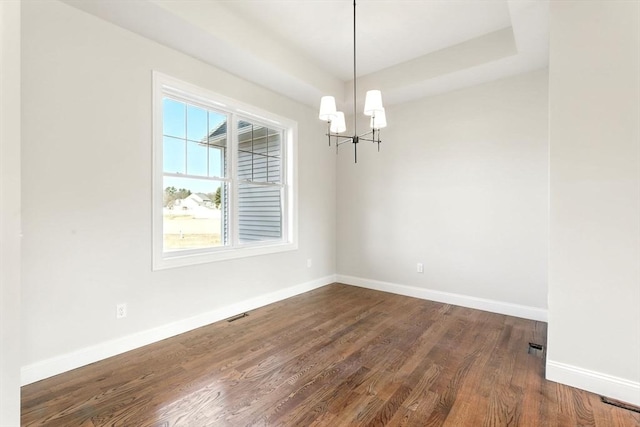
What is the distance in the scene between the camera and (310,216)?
4.52 m

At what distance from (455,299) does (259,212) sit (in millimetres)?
2809

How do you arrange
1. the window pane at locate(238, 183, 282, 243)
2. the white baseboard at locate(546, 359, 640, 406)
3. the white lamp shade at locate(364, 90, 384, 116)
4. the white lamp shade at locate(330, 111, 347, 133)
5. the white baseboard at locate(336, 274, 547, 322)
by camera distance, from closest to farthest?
the white baseboard at locate(546, 359, 640, 406) < the white lamp shade at locate(364, 90, 384, 116) < the white lamp shade at locate(330, 111, 347, 133) < the white baseboard at locate(336, 274, 547, 322) < the window pane at locate(238, 183, 282, 243)

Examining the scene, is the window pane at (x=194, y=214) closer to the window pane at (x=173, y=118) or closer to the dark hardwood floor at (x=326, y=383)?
the window pane at (x=173, y=118)

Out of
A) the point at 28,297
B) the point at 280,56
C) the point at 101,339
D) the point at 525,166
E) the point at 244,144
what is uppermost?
the point at 280,56

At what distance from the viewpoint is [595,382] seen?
6.54 feet

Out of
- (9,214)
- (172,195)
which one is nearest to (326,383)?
(9,214)

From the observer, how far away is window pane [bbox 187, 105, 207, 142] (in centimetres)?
317

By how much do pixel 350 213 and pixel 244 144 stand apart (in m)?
2.02

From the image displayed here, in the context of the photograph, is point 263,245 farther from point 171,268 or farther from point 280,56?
point 280,56

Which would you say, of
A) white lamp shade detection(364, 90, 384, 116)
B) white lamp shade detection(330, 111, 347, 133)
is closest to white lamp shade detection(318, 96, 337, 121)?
white lamp shade detection(330, 111, 347, 133)

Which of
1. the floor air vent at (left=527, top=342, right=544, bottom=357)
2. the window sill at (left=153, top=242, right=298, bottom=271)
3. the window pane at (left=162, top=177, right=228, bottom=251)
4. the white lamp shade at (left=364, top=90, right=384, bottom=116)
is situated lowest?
the floor air vent at (left=527, top=342, right=544, bottom=357)

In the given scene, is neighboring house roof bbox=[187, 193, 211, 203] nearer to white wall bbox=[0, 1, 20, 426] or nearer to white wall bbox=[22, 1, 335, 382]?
white wall bbox=[22, 1, 335, 382]

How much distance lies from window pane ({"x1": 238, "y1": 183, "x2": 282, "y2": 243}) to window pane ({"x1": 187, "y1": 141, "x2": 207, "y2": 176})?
0.53 metres

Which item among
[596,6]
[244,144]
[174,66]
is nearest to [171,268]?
[244,144]
